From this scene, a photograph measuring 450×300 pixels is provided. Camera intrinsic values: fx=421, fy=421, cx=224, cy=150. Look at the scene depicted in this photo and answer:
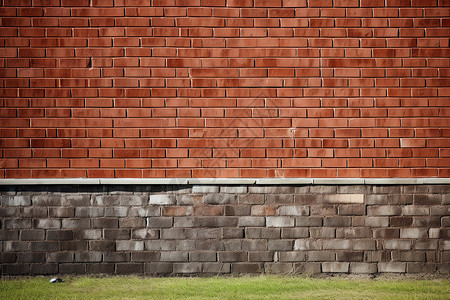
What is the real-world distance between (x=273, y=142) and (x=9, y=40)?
134 inches

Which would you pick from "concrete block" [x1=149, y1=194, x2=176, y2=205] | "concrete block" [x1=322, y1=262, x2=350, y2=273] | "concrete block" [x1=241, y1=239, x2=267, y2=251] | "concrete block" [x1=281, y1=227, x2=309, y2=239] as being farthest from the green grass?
"concrete block" [x1=149, y1=194, x2=176, y2=205]

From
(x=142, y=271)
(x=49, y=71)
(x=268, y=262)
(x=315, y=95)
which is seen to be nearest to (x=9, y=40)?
(x=49, y=71)

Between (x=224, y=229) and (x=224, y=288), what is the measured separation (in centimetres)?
71

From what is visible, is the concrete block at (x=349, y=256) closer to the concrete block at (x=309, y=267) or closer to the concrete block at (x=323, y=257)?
the concrete block at (x=323, y=257)

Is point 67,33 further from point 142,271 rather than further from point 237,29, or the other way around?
point 142,271

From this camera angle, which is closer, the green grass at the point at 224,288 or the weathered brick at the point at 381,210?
the green grass at the point at 224,288

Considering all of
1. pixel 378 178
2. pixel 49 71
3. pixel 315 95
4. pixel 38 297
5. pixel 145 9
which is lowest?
pixel 38 297

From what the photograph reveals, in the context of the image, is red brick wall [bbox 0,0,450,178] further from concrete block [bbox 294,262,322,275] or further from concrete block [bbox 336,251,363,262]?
concrete block [bbox 294,262,322,275]

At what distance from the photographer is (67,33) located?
5.06 m

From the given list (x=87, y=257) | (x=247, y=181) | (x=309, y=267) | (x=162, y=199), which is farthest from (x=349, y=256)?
(x=87, y=257)

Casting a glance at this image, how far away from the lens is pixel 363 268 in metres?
5.00

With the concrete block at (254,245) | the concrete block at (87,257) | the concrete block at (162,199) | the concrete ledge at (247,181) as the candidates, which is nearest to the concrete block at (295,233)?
the concrete block at (254,245)

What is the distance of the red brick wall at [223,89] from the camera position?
16.6ft

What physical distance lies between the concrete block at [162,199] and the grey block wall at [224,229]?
12mm
